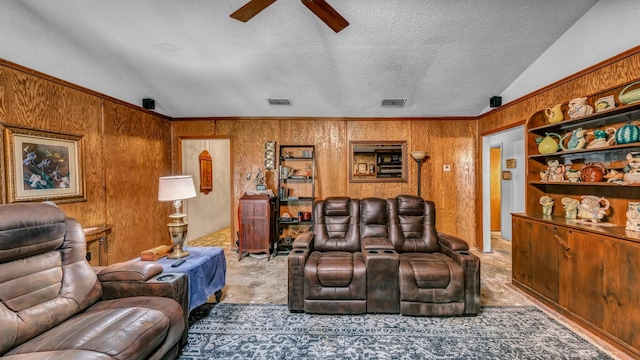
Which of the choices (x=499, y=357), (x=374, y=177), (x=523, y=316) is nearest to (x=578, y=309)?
(x=523, y=316)

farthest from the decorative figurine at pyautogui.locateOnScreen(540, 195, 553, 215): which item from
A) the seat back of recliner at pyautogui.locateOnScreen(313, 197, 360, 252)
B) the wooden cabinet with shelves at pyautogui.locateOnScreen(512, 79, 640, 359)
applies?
the seat back of recliner at pyautogui.locateOnScreen(313, 197, 360, 252)

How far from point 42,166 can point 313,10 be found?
3167mm

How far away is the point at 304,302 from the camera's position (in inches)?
96.0

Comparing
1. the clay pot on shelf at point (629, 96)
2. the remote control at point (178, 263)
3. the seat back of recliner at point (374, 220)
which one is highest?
the clay pot on shelf at point (629, 96)

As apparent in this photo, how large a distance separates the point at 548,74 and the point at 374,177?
2819 millimetres

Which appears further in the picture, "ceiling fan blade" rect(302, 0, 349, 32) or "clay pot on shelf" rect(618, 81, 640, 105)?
"clay pot on shelf" rect(618, 81, 640, 105)

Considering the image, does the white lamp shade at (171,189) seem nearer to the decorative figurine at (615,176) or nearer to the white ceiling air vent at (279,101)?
the white ceiling air vent at (279,101)

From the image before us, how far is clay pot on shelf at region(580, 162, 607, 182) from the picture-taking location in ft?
7.93

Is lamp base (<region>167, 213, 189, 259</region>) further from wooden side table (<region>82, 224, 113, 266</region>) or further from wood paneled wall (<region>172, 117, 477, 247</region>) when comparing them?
wood paneled wall (<region>172, 117, 477, 247</region>)

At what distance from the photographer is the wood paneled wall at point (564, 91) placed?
227 cm

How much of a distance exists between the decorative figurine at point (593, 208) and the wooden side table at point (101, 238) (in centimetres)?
539

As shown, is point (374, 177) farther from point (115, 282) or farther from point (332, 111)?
point (115, 282)

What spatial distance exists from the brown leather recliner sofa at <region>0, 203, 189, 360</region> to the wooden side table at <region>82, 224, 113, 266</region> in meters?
1.29

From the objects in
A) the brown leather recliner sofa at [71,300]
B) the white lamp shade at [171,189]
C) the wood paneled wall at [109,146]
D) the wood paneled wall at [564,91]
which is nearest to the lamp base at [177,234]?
the white lamp shade at [171,189]
